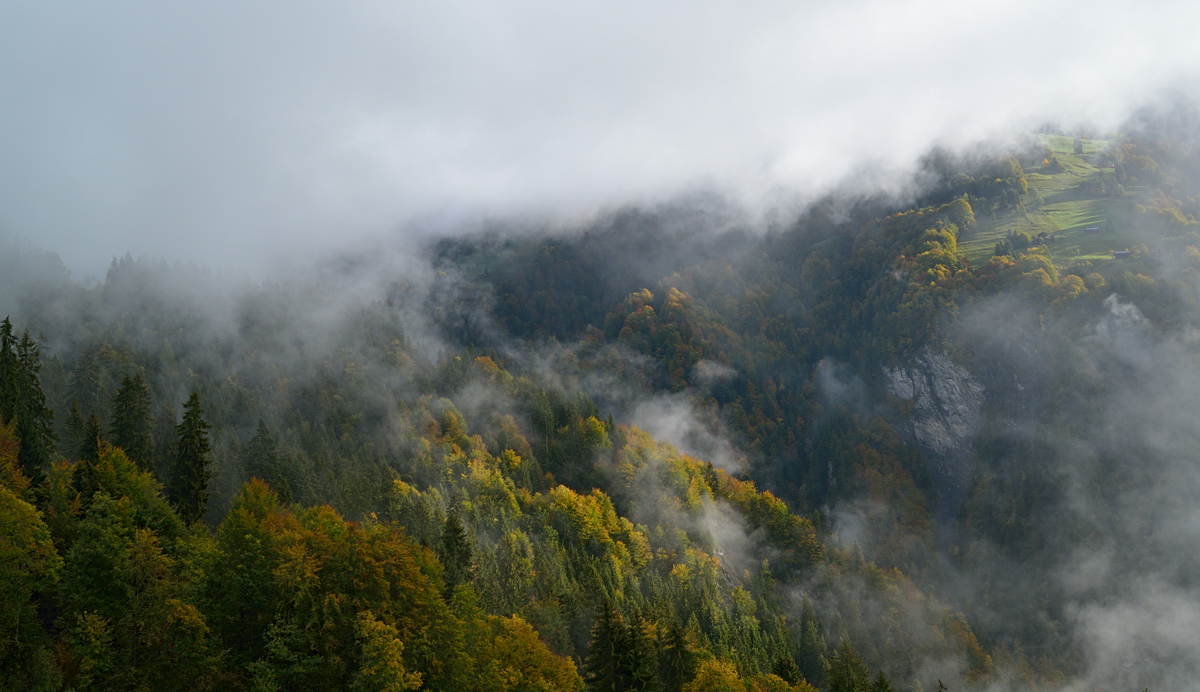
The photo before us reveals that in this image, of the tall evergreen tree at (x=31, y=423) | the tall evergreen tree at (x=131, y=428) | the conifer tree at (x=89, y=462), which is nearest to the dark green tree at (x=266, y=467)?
the tall evergreen tree at (x=131, y=428)

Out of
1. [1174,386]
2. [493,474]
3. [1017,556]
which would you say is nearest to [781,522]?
[1017,556]

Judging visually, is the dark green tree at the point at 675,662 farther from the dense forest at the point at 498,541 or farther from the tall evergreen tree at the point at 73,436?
the tall evergreen tree at the point at 73,436

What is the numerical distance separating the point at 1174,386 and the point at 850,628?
102611 mm

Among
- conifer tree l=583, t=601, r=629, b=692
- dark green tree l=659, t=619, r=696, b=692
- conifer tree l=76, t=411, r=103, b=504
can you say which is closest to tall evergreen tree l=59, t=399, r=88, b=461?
conifer tree l=76, t=411, r=103, b=504

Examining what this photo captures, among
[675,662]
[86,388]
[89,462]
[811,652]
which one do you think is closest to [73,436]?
[89,462]

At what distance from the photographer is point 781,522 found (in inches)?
7111

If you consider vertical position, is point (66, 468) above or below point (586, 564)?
above

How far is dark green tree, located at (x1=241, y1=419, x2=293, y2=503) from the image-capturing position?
94.3 m

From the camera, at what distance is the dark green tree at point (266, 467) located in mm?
94312

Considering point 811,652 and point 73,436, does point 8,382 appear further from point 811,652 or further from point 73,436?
point 811,652

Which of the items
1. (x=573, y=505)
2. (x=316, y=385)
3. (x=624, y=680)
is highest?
(x=316, y=385)

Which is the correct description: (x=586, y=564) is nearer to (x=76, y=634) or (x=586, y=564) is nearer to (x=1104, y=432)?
(x=76, y=634)

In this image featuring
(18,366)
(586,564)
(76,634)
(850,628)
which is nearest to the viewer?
(76,634)

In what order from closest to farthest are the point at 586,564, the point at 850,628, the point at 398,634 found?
the point at 398,634 < the point at 586,564 < the point at 850,628
